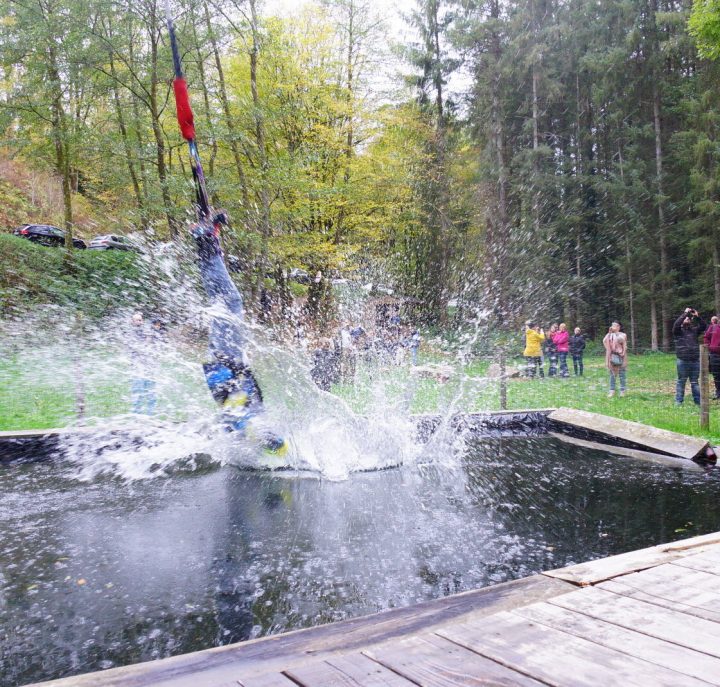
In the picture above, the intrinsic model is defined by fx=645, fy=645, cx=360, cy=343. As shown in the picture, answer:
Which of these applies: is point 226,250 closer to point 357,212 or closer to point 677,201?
point 357,212

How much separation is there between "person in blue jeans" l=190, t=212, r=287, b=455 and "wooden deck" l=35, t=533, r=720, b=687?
4.77 meters

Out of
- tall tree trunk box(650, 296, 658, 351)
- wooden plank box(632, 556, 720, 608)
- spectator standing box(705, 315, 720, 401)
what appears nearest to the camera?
wooden plank box(632, 556, 720, 608)

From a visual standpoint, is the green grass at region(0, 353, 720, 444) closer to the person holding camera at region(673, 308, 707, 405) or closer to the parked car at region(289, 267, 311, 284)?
the person holding camera at region(673, 308, 707, 405)

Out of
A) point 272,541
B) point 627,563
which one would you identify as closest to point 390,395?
point 272,541

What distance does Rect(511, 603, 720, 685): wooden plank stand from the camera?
201 cm

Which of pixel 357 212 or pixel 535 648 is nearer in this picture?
pixel 535 648

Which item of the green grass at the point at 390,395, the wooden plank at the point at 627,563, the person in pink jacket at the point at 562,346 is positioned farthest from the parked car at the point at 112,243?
the wooden plank at the point at 627,563

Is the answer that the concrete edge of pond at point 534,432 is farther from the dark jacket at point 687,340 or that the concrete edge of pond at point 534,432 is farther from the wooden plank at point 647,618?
the wooden plank at point 647,618

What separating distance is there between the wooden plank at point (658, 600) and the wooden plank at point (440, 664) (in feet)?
2.86

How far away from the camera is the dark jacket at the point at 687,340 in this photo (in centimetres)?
1191

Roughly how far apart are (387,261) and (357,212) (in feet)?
12.6

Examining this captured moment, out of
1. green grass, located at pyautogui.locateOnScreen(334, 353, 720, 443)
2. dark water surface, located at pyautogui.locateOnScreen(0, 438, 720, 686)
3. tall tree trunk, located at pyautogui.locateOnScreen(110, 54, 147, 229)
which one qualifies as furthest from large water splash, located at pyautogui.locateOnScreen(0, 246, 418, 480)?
tall tree trunk, located at pyautogui.locateOnScreen(110, 54, 147, 229)

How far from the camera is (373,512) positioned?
212 inches

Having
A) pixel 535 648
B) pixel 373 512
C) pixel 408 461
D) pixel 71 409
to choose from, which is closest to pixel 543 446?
pixel 408 461
